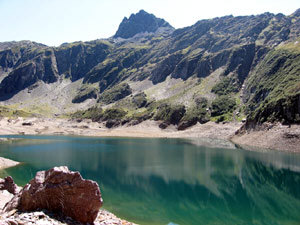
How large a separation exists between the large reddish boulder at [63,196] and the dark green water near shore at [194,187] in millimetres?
10607

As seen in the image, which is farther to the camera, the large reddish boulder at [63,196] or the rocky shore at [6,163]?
the rocky shore at [6,163]

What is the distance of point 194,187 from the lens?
157ft

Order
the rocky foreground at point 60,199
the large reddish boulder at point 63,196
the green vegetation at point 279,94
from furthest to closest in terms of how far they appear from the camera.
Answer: the green vegetation at point 279,94
the large reddish boulder at point 63,196
the rocky foreground at point 60,199

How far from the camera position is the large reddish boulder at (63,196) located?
21359mm

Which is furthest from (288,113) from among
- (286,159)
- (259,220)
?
(259,220)

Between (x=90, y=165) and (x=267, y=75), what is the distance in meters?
171

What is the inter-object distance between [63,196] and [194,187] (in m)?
30.6

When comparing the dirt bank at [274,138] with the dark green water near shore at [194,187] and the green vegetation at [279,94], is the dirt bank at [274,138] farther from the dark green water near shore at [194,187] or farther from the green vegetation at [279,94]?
the dark green water near shore at [194,187]

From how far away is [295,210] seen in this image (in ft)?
120

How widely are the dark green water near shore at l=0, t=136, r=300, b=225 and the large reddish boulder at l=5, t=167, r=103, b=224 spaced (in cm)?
1061

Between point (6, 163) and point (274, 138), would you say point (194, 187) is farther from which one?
point (274, 138)

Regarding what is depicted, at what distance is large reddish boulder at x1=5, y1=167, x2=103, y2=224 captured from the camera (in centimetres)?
2136

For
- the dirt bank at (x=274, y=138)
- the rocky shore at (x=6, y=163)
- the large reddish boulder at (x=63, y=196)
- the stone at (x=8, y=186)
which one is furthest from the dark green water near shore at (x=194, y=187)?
the dirt bank at (x=274, y=138)

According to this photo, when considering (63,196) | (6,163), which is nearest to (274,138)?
(6,163)
